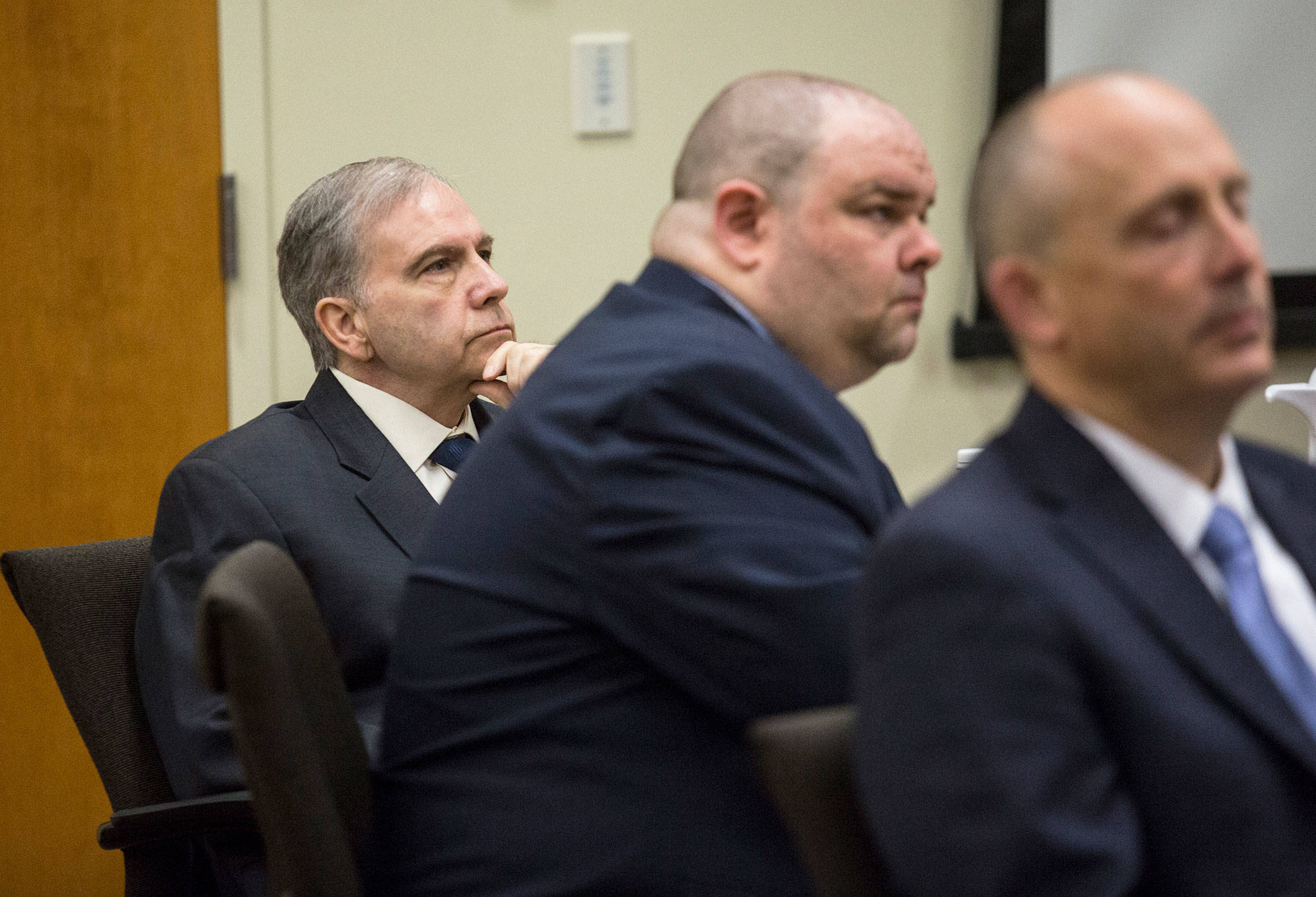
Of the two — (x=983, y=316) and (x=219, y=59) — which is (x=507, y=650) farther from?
(x=219, y=59)

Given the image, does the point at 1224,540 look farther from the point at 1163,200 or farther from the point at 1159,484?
the point at 1163,200

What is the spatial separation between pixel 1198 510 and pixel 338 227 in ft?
4.50

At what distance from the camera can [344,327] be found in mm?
1843

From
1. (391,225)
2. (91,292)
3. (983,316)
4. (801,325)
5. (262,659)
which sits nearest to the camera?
(262,659)

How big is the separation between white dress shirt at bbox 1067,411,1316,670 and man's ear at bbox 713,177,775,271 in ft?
1.32

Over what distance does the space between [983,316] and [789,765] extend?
1889mm

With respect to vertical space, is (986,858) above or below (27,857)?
above

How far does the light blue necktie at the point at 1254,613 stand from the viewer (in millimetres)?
754

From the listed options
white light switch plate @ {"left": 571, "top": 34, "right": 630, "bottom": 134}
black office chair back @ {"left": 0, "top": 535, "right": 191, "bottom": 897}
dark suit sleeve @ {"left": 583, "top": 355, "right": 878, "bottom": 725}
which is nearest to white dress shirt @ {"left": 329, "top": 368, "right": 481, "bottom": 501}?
black office chair back @ {"left": 0, "top": 535, "right": 191, "bottom": 897}

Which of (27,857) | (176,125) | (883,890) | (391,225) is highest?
(176,125)

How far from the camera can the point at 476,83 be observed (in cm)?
261

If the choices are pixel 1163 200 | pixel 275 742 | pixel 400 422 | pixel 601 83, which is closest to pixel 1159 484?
pixel 1163 200

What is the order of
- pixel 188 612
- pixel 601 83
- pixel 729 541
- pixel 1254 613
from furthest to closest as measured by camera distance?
pixel 601 83
pixel 188 612
pixel 729 541
pixel 1254 613

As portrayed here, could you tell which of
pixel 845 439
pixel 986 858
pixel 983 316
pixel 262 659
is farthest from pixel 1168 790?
A: pixel 983 316
